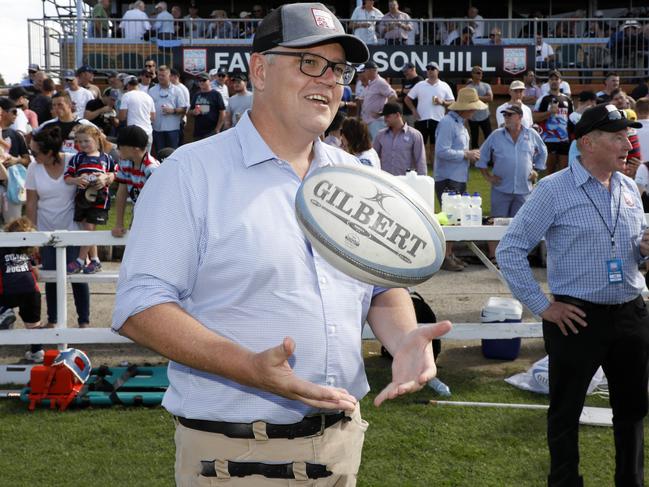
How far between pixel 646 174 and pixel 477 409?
14.8 feet

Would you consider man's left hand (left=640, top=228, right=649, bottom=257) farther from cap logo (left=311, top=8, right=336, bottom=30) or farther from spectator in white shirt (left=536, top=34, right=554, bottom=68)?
spectator in white shirt (left=536, top=34, right=554, bottom=68)

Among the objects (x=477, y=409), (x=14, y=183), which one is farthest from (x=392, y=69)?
(x=477, y=409)

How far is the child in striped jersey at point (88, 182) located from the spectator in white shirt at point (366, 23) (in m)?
13.5

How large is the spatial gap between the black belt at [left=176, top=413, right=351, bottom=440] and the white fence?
458cm

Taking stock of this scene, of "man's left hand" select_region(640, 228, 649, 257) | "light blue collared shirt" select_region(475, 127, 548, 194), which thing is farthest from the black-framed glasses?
"light blue collared shirt" select_region(475, 127, 548, 194)

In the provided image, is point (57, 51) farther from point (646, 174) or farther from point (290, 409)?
point (290, 409)

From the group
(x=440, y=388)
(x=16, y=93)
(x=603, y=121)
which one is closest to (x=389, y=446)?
(x=440, y=388)

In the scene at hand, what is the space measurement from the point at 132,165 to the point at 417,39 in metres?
15.6

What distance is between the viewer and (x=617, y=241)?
4.81 m

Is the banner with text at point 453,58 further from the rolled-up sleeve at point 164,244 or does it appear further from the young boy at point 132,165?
the rolled-up sleeve at point 164,244

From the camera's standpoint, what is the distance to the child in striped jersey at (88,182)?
8.64 m

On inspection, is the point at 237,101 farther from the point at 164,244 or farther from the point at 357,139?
the point at 164,244

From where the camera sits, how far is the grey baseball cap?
264cm

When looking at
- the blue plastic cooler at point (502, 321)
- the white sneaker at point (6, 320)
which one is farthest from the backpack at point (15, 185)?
the blue plastic cooler at point (502, 321)
